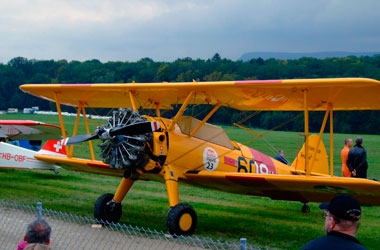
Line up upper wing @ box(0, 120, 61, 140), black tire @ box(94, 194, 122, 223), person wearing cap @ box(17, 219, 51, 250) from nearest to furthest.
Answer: person wearing cap @ box(17, 219, 51, 250) < black tire @ box(94, 194, 122, 223) < upper wing @ box(0, 120, 61, 140)

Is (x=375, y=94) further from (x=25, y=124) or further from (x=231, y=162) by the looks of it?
(x=25, y=124)

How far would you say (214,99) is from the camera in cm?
1027

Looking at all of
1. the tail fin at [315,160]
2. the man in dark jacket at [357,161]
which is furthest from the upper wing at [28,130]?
the man in dark jacket at [357,161]

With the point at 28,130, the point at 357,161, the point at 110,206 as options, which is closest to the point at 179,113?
the point at 110,206

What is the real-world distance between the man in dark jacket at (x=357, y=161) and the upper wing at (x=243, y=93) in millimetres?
3086

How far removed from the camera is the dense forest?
58.5 meters

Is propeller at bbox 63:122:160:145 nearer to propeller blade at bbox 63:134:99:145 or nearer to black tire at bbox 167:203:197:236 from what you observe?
propeller blade at bbox 63:134:99:145

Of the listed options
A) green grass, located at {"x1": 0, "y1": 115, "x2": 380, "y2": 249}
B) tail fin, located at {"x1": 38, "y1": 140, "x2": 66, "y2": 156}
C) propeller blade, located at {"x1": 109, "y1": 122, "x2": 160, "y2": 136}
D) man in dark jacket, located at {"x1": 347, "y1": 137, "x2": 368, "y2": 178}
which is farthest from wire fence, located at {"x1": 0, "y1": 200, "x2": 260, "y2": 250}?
man in dark jacket, located at {"x1": 347, "y1": 137, "x2": 368, "y2": 178}

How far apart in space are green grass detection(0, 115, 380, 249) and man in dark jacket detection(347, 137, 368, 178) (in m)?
0.79

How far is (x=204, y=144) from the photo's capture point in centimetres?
1017

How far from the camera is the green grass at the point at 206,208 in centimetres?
964

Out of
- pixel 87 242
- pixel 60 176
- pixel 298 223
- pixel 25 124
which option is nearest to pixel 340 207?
pixel 87 242

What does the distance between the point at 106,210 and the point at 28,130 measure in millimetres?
6132

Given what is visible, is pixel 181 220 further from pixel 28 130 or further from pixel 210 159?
pixel 28 130
